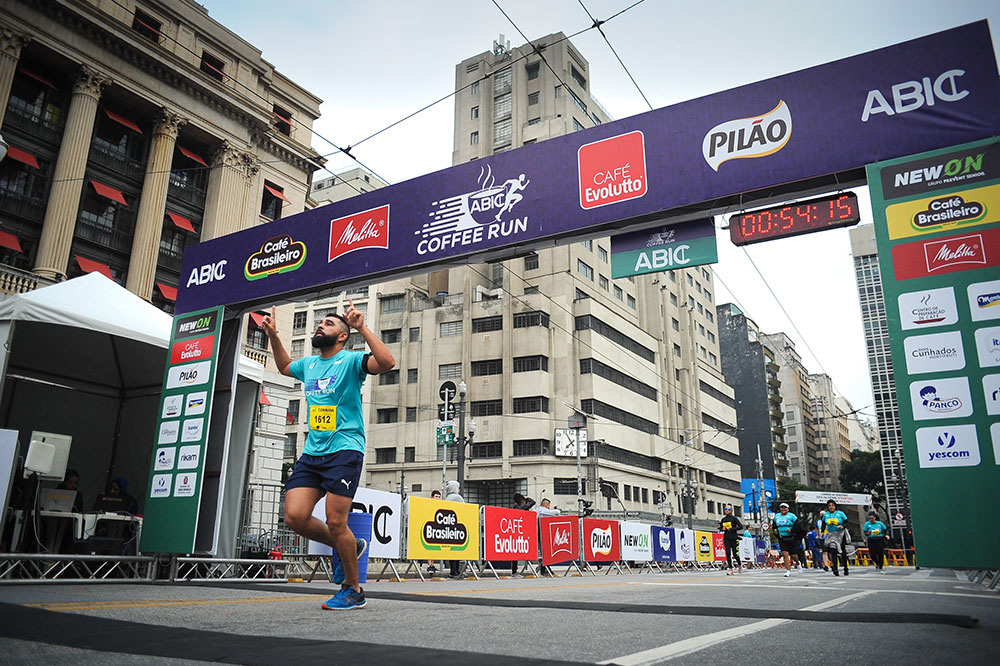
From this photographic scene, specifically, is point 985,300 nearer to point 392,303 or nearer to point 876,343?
point 392,303

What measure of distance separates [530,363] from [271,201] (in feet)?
73.2

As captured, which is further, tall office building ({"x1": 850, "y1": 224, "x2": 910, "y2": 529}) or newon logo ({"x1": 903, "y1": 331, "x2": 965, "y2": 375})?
tall office building ({"x1": 850, "y1": 224, "x2": 910, "y2": 529})

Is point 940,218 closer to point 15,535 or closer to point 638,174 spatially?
point 638,174

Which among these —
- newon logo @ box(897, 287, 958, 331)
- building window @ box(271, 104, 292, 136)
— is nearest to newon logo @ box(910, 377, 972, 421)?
newon logo @ box(897, 287, 958, 331)

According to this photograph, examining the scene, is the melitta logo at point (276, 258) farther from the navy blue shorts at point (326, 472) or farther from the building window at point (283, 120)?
the building window at point (283, 120)

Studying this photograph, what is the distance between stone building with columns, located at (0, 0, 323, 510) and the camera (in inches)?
1048

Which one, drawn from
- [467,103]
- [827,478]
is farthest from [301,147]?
[827,478]

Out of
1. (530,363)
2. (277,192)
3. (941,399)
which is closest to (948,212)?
(941,399)

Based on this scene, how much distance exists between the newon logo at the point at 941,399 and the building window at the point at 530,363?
1760 inches

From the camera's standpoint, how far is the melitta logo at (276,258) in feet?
34.0

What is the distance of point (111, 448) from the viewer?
560 inches

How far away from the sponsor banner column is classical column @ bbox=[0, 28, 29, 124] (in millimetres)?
23548

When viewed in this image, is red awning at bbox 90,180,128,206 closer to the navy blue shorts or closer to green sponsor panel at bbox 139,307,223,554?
→ green sponsor panel at bbox 139,307,223,554

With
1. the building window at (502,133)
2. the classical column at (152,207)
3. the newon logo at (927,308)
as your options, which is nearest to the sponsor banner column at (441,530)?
the newon logo at (927,308)
